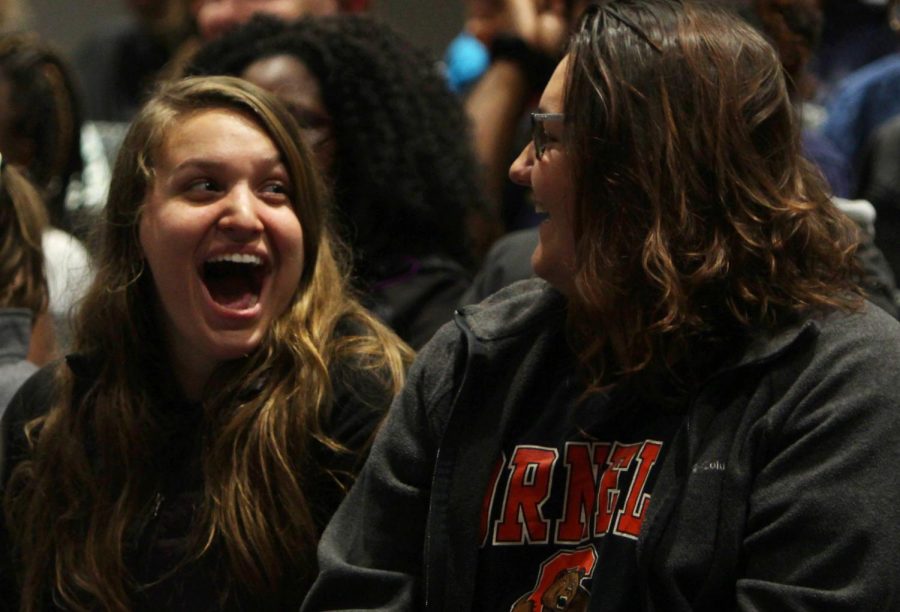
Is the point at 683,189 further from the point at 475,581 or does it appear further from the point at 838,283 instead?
the point at 475,581

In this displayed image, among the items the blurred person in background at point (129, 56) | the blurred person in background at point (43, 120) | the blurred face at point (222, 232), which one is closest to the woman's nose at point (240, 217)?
the blurred face at point (222, 232)

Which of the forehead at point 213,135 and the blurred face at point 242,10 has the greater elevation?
the blurred face at point 242,10

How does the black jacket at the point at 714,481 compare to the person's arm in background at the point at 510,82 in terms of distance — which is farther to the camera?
the person's arm in background at the point at 510,82

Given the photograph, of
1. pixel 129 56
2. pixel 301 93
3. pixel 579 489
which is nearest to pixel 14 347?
pixel 301 93

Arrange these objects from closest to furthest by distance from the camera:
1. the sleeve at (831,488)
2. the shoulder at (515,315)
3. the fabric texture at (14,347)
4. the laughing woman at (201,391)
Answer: the sleeve at (831,488) < the shoulder at (515,315) < the laughing woman at (201,391) < the fabric texture at (14,347)

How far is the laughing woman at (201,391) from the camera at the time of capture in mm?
2340

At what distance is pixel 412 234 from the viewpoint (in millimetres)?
3260

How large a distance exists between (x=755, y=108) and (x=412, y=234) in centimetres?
136

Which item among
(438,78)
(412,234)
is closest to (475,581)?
(412,234)

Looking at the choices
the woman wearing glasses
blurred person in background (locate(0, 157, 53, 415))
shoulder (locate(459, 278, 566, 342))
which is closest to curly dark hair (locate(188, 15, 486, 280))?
blurred person in background (locate(0, 157, 53, 415))

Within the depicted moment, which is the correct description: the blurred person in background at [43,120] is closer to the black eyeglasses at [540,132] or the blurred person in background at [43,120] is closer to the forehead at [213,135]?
the forehead at [213,135]

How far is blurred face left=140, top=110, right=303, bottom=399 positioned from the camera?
2.43 meters

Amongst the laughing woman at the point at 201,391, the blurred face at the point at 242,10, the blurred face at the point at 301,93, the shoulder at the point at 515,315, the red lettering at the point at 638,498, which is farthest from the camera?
the blurred face at the point at 242,10

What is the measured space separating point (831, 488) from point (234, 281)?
108 centimetres
